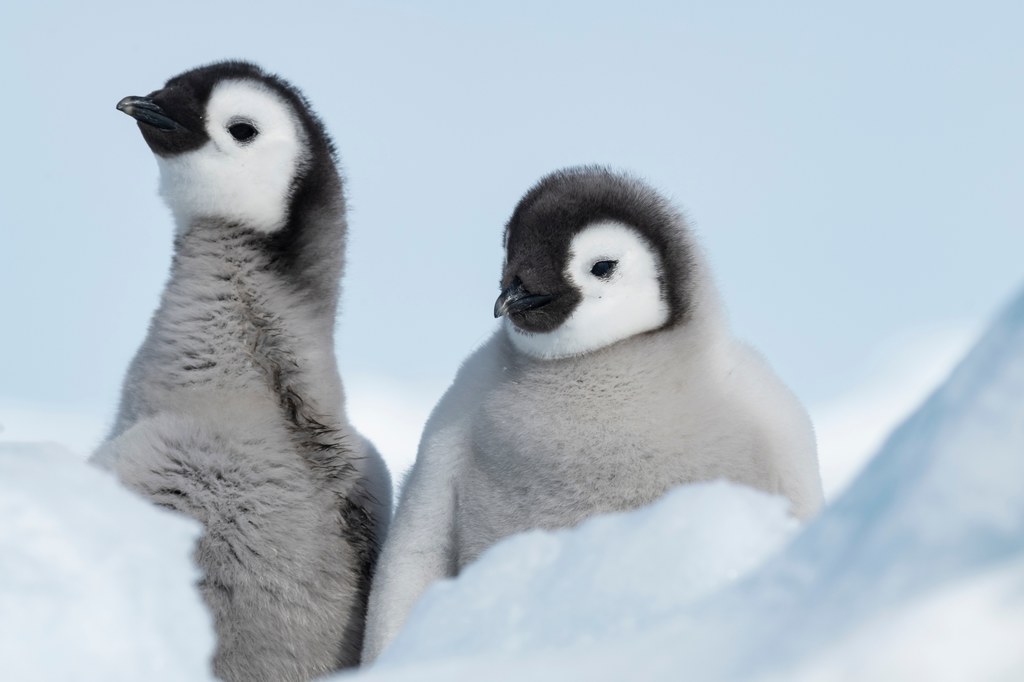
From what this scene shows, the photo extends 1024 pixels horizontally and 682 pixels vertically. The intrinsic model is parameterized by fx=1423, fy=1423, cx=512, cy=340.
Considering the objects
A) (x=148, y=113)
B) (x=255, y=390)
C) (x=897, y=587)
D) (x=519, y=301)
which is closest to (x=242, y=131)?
(x=148, y=113)

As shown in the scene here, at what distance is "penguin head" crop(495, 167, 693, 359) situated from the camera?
144 inches

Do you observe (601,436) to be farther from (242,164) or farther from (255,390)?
(242,164)

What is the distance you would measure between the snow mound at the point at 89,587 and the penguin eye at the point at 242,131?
1.81 m

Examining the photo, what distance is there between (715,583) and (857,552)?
2.35ft

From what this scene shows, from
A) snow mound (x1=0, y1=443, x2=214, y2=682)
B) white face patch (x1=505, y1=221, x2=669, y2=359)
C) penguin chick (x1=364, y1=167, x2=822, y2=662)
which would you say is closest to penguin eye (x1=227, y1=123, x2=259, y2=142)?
penguin chick (x1=364, y1=167, x2=822, y2=662)

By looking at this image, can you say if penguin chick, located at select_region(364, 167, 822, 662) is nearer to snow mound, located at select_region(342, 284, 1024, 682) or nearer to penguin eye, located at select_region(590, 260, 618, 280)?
penguin eye, located at select_region(590, 260, 618, 280)

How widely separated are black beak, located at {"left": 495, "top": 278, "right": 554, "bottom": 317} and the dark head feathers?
2 centimetres

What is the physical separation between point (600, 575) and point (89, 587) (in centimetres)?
88

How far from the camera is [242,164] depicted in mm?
4180

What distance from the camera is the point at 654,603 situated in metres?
2.05

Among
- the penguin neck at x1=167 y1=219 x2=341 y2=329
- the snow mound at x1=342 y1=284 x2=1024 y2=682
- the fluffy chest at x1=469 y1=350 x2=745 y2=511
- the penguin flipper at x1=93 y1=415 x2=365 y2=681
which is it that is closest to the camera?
the snow mound at x1=342 y1=284 x2=1024 y2=682

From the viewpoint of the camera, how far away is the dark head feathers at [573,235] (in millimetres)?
3678

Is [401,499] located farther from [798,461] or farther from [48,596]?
[48,596]

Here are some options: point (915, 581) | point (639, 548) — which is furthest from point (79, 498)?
point (915, 581)
